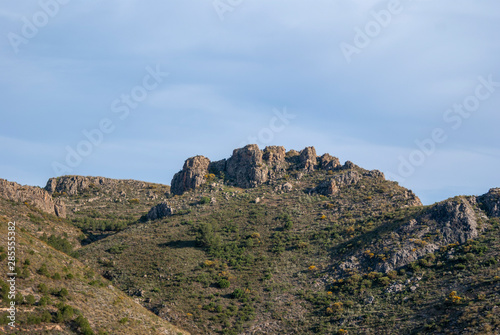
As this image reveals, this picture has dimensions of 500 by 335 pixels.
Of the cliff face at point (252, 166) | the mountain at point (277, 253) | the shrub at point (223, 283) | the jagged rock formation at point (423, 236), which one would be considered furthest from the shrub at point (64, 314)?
the cliff face at point (252, 166)

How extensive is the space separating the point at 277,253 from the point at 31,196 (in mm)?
60192

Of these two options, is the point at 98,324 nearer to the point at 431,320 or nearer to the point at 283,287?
the point at 283,287

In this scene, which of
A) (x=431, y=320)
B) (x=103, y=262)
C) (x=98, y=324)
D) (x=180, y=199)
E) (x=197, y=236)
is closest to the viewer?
(x=98, y=324)

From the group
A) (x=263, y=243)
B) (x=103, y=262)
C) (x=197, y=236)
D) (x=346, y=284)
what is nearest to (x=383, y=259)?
(x=346, y=284)

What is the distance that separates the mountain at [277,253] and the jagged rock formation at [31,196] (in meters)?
0.33

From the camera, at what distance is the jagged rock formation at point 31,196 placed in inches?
4254

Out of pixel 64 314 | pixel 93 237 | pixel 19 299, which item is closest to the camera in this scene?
pixel 19 299

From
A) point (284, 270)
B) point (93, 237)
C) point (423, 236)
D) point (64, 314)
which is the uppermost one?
point (93, 237)

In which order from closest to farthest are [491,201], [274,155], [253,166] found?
[491,201] → [253,166] → [274,155]

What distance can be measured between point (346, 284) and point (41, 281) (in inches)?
1973

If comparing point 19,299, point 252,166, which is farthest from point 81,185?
point 19,299

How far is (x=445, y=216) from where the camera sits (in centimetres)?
9156

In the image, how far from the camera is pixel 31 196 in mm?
112125

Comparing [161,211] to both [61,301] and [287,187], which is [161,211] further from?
[61,301]
